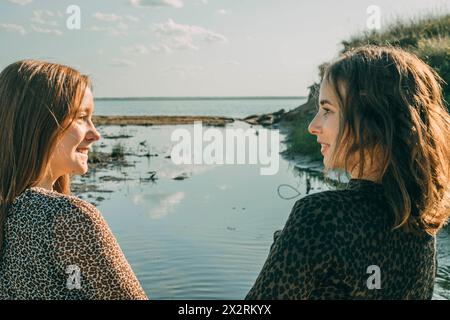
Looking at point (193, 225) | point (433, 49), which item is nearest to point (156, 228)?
point (193, 225)

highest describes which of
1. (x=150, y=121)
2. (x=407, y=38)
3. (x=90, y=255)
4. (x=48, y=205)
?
(x=407, y=38)

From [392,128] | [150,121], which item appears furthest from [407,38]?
[150,121]

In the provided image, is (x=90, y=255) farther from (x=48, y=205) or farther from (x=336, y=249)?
(x=336, y=249)

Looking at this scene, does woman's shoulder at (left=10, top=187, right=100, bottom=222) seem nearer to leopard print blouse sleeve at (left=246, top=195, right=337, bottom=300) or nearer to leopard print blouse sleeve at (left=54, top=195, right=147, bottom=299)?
leopard print blouse sleeve at (left=54, top=195, right=147, bottom=299)

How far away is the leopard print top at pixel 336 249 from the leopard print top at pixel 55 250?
62 cm

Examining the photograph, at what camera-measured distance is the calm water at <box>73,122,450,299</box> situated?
26.1ft

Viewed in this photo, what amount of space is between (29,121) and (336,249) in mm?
1228

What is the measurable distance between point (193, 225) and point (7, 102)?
26.7ft

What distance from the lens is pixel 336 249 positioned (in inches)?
85.9

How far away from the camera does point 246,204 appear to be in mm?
12344

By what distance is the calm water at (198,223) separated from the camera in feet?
26.1

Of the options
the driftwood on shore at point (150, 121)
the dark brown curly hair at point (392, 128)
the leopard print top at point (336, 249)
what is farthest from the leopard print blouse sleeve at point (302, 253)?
the driftwood on shore at point (150, 121)
